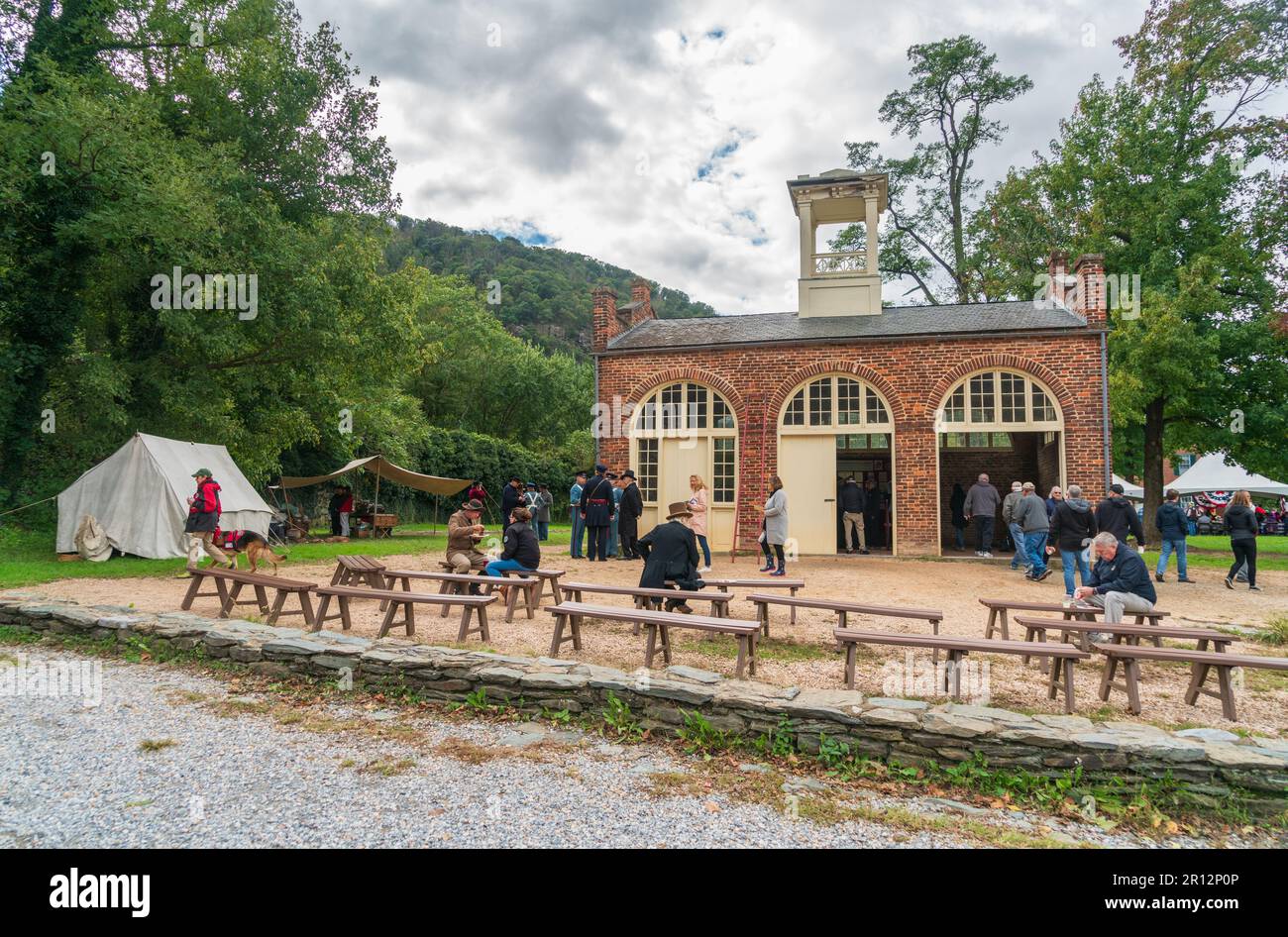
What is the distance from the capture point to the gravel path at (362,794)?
127 inches

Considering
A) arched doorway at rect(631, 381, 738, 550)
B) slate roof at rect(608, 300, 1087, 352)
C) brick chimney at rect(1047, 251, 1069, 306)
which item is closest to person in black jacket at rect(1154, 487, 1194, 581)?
slate roof at rect(608, 300, 1087, 352)

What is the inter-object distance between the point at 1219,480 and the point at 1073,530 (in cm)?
2160

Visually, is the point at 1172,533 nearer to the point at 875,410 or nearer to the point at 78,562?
the point at 875,410

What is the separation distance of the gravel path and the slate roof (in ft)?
41.0

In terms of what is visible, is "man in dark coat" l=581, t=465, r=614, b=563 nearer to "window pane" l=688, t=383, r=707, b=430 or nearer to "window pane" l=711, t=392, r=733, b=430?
"window pane" l=688, t=383, r=707, b=430

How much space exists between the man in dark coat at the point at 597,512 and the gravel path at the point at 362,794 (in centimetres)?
850

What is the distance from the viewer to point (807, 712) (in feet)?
14.0

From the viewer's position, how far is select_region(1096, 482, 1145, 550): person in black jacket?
8703 millimetres

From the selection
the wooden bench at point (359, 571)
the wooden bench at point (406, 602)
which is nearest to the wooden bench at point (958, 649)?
the wooden bench at point (406, 602)

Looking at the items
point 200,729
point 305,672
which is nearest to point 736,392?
point 305,672

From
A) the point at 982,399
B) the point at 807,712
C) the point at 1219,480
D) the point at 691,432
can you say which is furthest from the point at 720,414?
the point at 1219,480

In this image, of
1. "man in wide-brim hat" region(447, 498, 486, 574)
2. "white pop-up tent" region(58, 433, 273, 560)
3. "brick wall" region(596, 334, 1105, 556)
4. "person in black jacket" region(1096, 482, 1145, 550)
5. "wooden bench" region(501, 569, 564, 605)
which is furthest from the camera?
"brick wall" region(596, 334, 1105, 556)

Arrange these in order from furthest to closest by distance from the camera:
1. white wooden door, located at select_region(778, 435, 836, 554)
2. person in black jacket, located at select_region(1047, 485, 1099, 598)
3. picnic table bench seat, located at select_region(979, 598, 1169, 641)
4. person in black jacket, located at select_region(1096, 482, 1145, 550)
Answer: white wooden door, located at select_region(778, 435, 836, 554)
person in black jacket, located at select_region(1047, 485, 1099, 598)
person in black jacket, located at select_region(1096, 482, 1145, 550)
picnic table bench seat, located at select_region(979, 598, 1169, 641)
